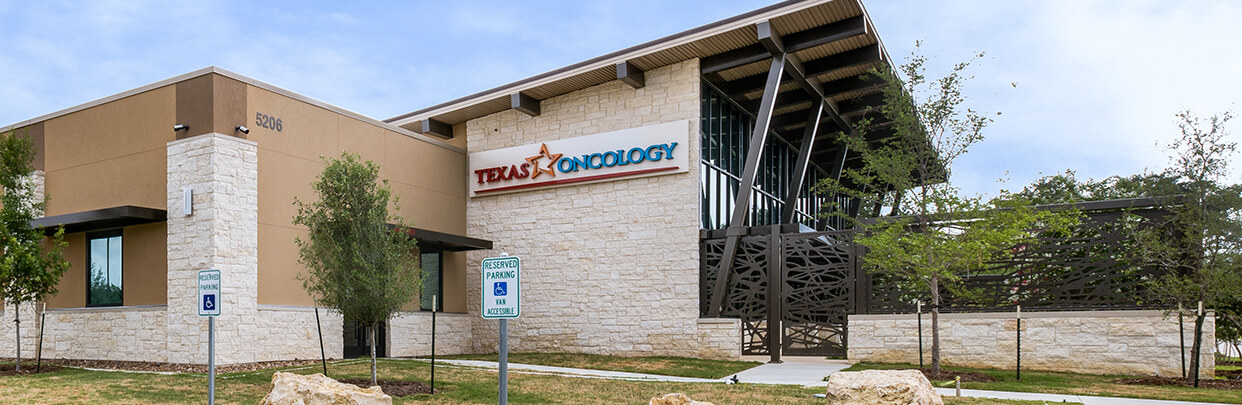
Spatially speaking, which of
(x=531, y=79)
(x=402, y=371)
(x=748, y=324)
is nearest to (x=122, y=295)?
(x=402, y=371)

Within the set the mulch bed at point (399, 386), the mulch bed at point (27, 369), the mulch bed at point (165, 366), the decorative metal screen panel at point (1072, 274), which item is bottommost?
the mulch bed at point (165, 366)

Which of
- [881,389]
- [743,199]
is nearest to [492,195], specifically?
[743,199]

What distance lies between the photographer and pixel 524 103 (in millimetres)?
23203

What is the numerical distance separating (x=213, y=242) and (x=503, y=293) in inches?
507

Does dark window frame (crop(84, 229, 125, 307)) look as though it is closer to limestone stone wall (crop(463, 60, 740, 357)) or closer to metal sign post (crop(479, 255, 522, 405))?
limestone stone wall (crop(463, 60, 740, 357))

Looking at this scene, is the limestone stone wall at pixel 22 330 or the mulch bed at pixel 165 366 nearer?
the mulch bed at pixel 165 366

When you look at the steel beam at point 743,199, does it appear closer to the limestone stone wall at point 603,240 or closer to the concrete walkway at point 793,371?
the limestone stone wall at point 603,240

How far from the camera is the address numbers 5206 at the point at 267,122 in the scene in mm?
18281

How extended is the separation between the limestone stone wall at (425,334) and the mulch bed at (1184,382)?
15.0 metres

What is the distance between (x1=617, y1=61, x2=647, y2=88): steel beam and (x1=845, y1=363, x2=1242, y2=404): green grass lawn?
10400 mm

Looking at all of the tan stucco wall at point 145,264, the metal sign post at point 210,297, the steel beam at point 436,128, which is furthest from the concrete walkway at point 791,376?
the steel beam at point 436,128

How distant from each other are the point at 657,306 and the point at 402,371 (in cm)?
738

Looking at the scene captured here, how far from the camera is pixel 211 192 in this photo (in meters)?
17.1

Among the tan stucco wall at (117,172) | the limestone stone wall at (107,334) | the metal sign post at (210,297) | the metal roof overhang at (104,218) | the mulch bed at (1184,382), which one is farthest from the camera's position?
the tan stucco wall at (117,172)
